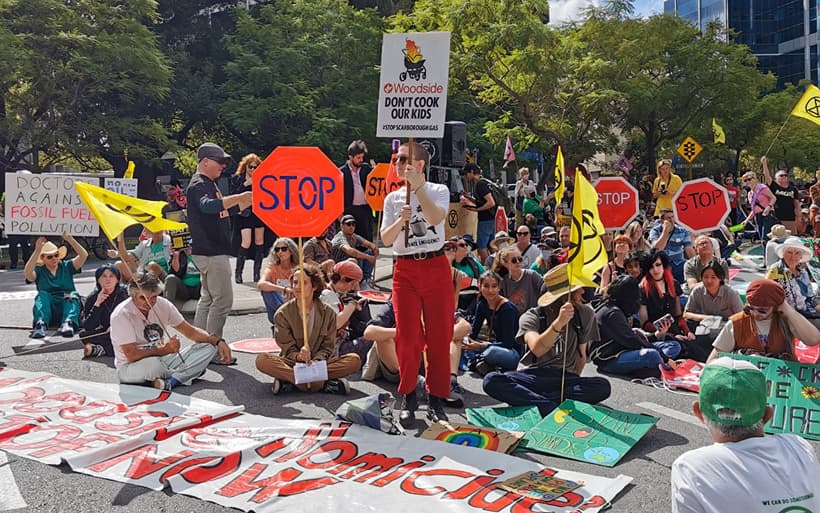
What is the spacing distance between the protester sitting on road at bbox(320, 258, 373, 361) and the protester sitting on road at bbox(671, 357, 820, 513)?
517cm

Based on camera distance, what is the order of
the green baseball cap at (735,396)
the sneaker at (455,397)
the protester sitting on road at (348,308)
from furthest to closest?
the protester sitting on road at (348,308), the sneaker at (455,397), the green baseball cap at (735,396)

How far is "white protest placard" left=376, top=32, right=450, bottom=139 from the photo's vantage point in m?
6.04

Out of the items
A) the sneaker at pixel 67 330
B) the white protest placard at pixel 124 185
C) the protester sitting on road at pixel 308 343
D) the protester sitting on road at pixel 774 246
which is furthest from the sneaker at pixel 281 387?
the protester sitting on road at pixel 774 246

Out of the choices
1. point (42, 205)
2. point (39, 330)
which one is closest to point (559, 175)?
point (42, 205)

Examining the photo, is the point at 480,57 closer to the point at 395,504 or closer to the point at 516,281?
the point at 516,281

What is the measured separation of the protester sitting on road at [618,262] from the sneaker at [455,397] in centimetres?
279

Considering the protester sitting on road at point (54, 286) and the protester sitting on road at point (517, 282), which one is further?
the protester sitting on road at point (54, 286)

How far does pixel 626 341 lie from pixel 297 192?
331 centimetres

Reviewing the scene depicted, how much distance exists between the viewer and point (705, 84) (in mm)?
29219

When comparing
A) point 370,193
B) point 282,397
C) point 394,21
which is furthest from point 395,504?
point 394,21

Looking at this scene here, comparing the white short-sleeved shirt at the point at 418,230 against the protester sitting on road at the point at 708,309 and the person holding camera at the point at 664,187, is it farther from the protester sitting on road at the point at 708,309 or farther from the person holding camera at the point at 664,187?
the person holding camera at the point at 664,187

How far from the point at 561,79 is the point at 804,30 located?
207 feet

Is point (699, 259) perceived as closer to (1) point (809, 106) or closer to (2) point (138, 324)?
(1) point (809, 106)

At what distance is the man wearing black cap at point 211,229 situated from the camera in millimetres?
7273
